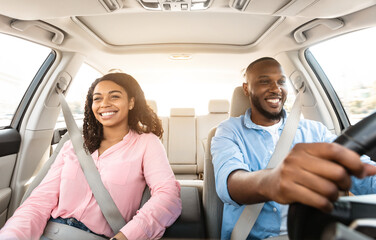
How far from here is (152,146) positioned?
155cm

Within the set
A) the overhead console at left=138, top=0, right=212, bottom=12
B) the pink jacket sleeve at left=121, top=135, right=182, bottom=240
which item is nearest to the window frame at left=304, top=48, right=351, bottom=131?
the overhead console at left=138, top=0, right=212, bottom=12

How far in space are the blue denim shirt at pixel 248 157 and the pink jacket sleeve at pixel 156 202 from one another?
0.29 meters

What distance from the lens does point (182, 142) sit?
392 centimetres

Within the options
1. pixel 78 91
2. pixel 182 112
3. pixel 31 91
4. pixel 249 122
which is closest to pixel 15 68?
pixel 31 91

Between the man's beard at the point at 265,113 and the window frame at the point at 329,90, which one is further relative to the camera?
the window frame at the point at 329,90

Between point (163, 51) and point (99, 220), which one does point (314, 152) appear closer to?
point (99, 220)

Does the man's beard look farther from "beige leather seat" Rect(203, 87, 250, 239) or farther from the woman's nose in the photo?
the woman's nose

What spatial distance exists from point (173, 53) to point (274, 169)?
2.28 metres

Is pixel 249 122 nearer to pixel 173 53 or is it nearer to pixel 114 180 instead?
pixel 114 180

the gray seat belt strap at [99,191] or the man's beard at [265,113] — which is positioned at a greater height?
the man's beard at [265,113]

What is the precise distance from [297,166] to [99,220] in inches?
46.9

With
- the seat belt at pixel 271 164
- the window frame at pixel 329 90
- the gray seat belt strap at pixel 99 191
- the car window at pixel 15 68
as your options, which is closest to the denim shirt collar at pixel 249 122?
the seat belt at pixel 271 164

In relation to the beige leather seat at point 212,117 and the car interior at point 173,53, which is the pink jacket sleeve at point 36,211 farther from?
the beige leather seat at point 212,117

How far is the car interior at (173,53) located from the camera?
5.37 ft
